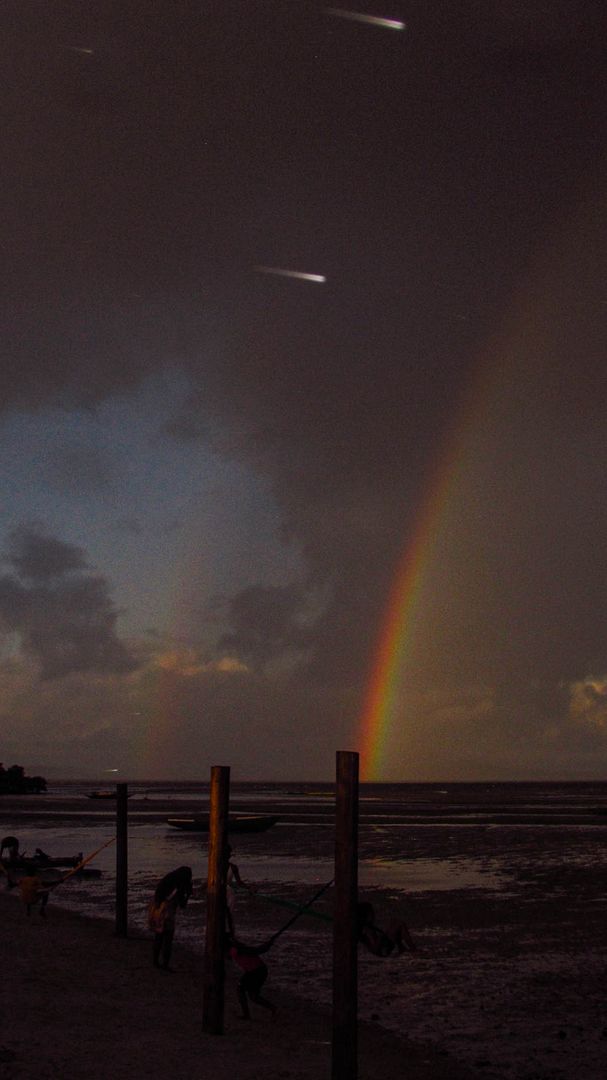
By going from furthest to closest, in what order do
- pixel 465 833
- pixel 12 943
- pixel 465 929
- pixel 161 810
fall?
1. pixel 161 810
2. pixel 465 833
3. pixel 465 929
4. pixel 12 943

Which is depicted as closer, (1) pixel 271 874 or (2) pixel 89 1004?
(2) pixel 89 1004

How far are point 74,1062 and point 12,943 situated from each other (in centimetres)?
703

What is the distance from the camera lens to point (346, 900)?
329 inches

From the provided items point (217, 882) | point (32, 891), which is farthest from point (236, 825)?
point (217, 882)

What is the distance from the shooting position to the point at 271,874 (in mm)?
27219

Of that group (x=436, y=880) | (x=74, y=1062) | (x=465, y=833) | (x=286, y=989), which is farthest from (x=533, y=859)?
(x=74, y=1062)

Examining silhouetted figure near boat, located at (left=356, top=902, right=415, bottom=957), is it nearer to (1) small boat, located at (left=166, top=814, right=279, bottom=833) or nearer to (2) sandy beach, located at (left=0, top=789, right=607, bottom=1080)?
(2) sandy beach, located at (left=0, top=789, right=607, bottom=1080)

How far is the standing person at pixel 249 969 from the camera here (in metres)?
10.5

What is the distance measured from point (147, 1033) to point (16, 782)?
4237 inches

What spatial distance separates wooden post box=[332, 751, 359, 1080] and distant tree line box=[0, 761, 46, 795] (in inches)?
4205

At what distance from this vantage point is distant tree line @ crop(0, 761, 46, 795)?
359 feet

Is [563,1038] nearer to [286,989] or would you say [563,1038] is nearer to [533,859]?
[286,989]

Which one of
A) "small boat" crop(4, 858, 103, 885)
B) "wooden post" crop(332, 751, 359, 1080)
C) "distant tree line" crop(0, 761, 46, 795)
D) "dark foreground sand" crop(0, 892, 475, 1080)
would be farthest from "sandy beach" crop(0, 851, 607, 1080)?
"distant tree line" crop(0, 761, 46, 795)

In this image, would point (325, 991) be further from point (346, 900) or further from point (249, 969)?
point (346, 900)
